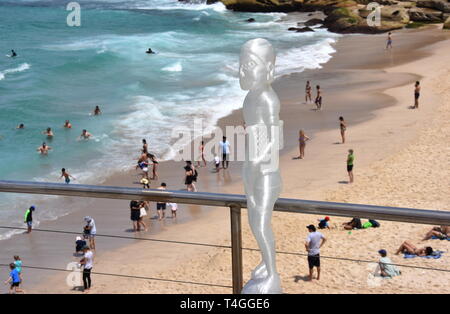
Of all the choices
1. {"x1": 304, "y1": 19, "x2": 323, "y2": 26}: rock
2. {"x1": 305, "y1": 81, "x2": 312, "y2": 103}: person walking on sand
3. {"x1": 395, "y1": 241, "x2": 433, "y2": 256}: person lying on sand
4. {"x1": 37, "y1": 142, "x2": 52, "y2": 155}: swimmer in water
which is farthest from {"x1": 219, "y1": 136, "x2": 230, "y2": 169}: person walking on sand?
{"x1": 304, "y1": 19, "x2": 323, "y2": 26}: rock

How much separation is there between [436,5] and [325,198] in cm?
4192

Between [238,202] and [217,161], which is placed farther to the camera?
[217,161]

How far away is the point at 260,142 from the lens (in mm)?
3643

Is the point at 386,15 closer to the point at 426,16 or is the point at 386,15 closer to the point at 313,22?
the point at 426,16

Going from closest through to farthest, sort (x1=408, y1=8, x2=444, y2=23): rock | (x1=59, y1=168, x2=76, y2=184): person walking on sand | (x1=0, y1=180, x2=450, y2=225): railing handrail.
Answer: (x1=0, y1=180, x2=450, y2=225): railing handrail, (x1=59, y1=168, x2=76, y2=184): person walking on sand, (x1=408, y1=8, x2=444, y2=23): rock

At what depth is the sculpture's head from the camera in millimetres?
3629

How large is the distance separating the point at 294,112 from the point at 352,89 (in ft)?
16.9

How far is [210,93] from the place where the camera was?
35.5 m

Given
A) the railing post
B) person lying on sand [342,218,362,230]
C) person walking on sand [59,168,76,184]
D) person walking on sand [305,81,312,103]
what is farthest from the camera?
person walking on sand [305,81,312,103]

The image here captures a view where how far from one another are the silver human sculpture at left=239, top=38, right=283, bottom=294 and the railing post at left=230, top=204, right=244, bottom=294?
145 millimetres

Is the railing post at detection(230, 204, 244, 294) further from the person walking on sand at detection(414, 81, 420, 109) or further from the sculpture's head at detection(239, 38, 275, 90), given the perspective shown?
the person walking on sand at detection(414, 81, 420, 109)

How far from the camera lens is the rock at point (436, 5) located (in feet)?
188

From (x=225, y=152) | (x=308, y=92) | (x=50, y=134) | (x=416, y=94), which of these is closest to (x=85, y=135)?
(x=50, y=134)
